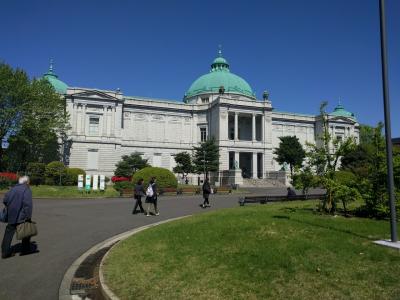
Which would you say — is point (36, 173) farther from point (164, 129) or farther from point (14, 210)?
point (14, 210)

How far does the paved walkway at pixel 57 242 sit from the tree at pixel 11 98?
98.7 ft

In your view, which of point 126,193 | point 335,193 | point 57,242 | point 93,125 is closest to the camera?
point 57,242

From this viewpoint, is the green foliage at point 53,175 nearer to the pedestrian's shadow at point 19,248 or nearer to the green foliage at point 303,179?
the pedestrian's shadow at point 19,248

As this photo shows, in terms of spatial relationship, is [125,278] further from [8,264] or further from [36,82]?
[36,82]

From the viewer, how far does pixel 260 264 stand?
721cm

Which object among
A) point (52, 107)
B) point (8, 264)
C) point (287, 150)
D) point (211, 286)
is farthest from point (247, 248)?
point (287, 150)

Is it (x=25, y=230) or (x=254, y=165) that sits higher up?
(x=254, y=165)

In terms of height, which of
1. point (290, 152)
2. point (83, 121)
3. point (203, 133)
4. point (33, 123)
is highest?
point (83, 121)

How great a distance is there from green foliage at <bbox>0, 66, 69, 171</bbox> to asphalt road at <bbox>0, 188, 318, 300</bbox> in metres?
30.9

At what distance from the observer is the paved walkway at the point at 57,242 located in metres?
7.16

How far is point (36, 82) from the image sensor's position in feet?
160

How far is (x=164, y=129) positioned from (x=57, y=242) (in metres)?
60.7

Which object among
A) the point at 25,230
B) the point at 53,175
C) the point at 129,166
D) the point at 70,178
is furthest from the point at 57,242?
the point at 129,166

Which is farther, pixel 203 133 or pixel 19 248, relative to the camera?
pixel 203 133
